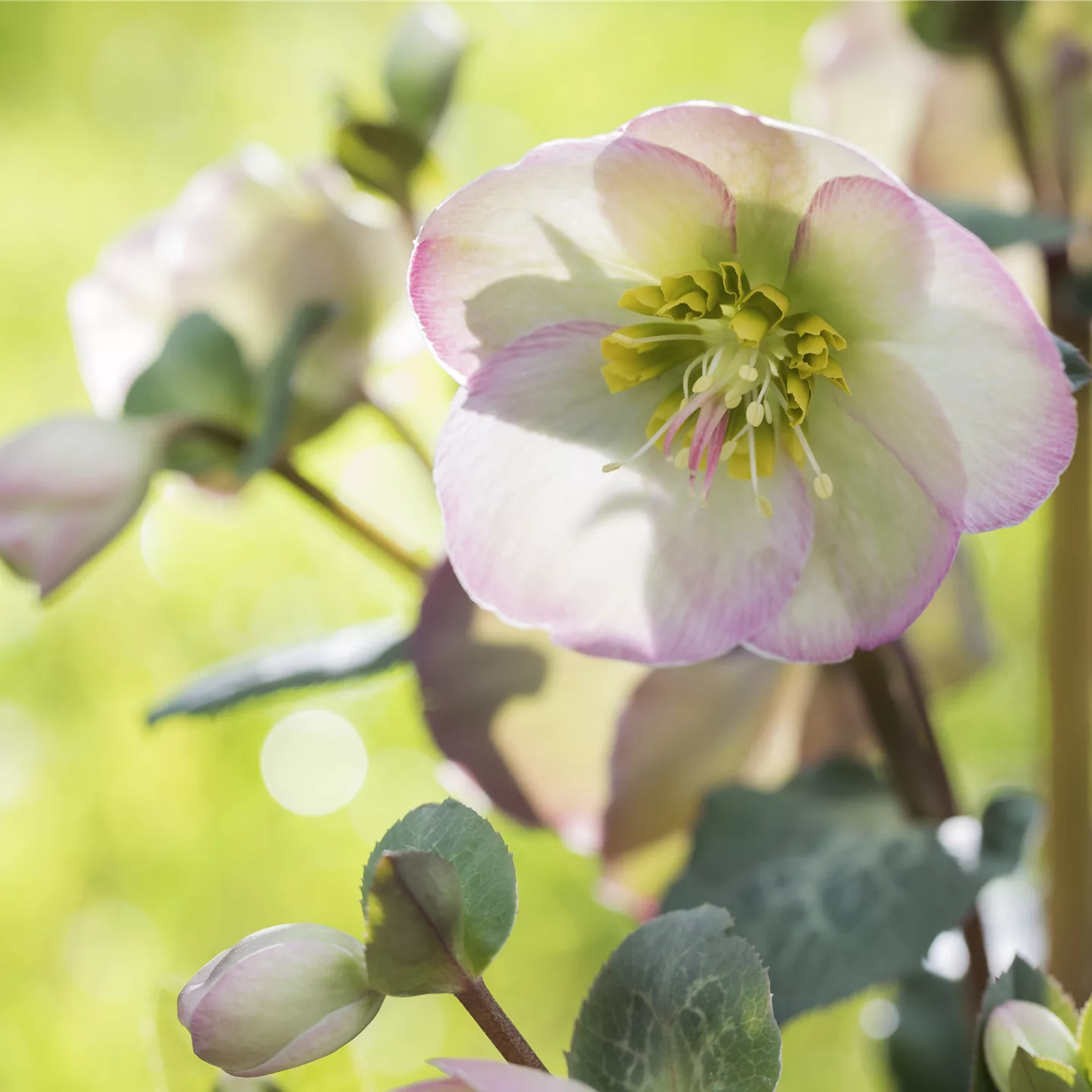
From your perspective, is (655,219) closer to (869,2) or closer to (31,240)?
(869,2)

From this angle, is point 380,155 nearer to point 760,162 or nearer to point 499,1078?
point 760,162

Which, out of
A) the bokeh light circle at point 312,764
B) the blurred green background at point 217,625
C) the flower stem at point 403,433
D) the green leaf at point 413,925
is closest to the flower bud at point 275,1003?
the green leaf at point 413,925

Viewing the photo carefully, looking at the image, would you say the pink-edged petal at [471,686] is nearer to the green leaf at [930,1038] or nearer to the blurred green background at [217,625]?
the green leaf at [930,1038]

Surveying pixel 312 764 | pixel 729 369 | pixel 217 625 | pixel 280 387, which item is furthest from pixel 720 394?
pixel 217 625

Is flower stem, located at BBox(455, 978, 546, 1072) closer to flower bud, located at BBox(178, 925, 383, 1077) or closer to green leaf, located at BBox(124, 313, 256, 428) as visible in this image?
flower bud, located at BBox(178, 925, 383, 1077)

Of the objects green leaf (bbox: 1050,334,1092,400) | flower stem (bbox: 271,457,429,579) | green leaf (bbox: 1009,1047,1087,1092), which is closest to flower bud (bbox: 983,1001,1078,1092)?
green leaf (bbox: 1009,1047,1087,1092)
